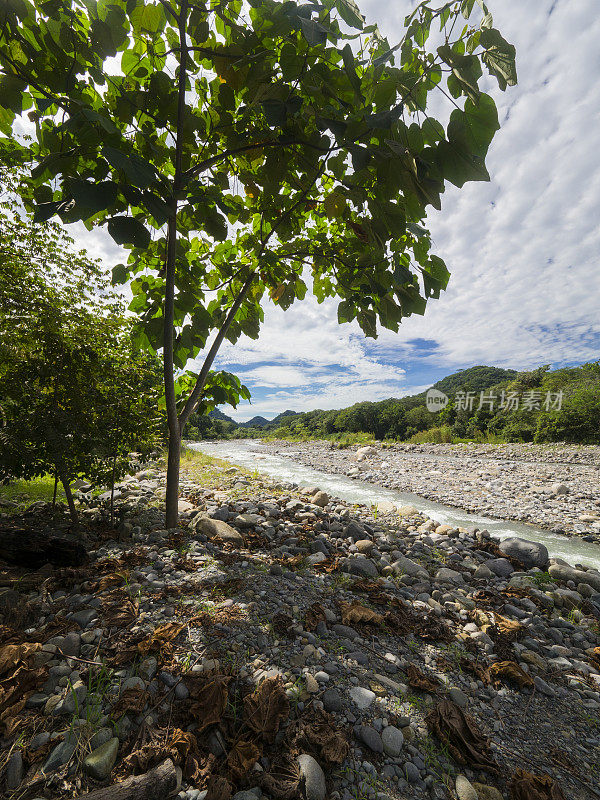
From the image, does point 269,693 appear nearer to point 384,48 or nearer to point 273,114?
point 273,114

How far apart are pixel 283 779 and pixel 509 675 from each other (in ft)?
5.84

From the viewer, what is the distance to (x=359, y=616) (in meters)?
2.63

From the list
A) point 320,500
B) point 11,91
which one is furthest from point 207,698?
point 320,500

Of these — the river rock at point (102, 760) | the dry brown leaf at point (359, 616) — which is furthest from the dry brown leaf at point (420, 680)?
the river rock at point (102, 760)

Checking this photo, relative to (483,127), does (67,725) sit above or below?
below

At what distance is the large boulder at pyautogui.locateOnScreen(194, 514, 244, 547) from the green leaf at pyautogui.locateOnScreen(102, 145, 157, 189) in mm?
3559

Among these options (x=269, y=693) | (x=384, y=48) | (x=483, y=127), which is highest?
(x=384, y=48)

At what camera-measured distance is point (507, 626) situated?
280 cm

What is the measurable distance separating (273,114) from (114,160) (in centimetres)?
105

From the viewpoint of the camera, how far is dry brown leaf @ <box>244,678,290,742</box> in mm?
1590

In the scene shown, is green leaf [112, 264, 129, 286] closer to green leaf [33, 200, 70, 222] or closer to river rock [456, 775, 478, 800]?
green leaf [33, 200, 70, 222]

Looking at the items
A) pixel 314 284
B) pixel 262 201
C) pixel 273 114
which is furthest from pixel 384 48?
pixel 314 284

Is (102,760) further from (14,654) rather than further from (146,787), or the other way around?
(14,654)

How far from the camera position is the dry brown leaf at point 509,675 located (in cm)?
221
